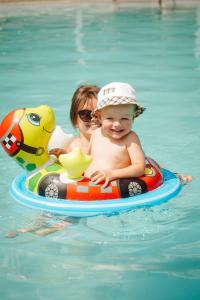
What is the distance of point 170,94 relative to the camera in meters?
9.08

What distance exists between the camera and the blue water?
3.72m

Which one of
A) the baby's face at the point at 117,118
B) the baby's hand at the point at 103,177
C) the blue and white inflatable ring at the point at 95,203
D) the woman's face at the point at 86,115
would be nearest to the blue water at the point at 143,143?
the blue and white inflatable ring at the point at 95,203

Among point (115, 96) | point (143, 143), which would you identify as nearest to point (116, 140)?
point (115, 96)

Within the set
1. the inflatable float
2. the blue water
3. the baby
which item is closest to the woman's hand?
the inflatable float

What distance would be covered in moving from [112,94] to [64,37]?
36.1ft

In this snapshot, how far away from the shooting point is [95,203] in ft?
14.4

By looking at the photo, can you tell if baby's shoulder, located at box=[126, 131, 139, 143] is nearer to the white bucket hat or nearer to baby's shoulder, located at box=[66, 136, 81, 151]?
the white bucket hat

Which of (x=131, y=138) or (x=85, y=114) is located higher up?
(x=85, y=114)

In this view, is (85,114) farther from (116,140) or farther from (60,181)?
(60,181)

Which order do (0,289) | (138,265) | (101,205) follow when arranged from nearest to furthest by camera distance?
(0,289)
(138,265)
(101,205)

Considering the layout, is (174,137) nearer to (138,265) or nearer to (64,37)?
(138,265)

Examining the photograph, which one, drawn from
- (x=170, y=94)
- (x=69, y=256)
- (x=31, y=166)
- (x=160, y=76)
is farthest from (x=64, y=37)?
(x=69, y=256)

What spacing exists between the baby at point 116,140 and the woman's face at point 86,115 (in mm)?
217

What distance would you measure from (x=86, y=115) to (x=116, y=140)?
41cm
